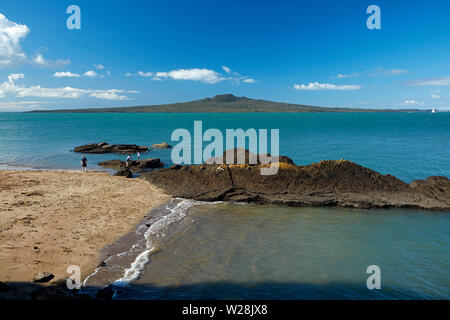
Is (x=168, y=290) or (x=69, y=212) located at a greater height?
(x=69, y=212)

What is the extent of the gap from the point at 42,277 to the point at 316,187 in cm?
1586

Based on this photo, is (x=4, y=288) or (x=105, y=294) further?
(x=105, y=294)

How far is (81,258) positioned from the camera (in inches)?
388

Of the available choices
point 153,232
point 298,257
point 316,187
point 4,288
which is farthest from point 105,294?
point 316,187

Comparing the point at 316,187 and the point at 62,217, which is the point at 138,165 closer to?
the point at 62,217

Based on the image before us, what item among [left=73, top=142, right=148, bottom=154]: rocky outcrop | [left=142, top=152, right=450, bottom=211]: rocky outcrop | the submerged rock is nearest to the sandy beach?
[left=142, top=152, right=450, bottom=211]: rocky outcrop

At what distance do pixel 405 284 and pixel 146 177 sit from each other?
19.8 meters

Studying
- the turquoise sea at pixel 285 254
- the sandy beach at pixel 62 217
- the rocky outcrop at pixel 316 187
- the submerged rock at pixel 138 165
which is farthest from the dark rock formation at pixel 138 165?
the turquoise sea at pixel 285 254

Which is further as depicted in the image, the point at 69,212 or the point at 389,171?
the point at 389,171

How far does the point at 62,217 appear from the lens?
44.3 ft

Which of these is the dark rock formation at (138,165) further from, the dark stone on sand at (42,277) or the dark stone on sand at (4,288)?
the dark stone on sand at (4,288)

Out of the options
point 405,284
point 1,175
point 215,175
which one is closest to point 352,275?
point 405,284

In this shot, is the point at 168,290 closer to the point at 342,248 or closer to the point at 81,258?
the point at 81,258
